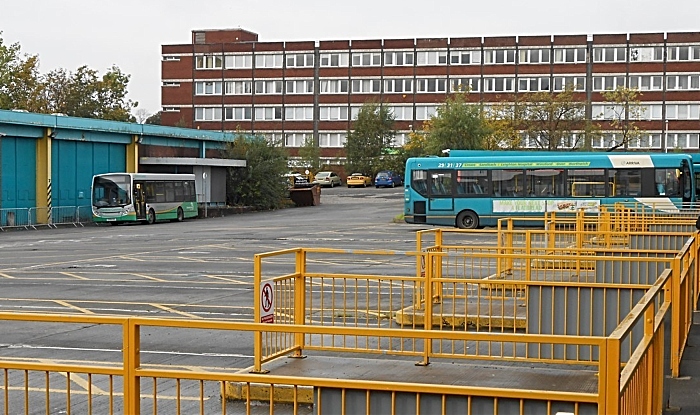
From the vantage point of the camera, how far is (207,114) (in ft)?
393

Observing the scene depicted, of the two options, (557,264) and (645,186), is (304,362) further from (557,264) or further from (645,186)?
(645,186)

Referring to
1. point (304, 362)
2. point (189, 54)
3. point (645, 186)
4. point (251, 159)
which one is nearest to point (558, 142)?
point (251, 159)

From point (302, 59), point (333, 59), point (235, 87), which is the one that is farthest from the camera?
point (235, 87)

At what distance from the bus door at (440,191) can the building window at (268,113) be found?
6937 centimetres

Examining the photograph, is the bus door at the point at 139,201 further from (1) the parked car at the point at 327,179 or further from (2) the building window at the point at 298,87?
(2) the building window at the point at 298,87

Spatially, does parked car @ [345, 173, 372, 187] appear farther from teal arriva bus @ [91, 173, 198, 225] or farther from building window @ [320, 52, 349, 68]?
teal arriva bus @ [91, 173, 198, 225]

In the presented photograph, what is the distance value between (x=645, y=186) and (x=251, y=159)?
2975 centimetres

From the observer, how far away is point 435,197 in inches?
1975

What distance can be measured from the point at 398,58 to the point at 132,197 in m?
63.7

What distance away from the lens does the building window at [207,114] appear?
119438 mm

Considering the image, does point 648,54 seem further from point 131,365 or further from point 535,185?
point 131,365

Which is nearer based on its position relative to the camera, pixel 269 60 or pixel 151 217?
pixel 151 217

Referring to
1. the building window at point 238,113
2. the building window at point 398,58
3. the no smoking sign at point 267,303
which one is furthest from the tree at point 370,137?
the no smoking sign at point 267,303

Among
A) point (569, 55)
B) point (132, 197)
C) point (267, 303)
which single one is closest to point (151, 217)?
point (132, 197)
